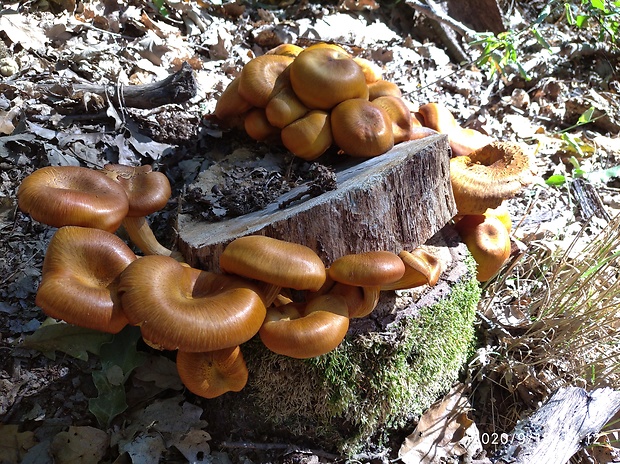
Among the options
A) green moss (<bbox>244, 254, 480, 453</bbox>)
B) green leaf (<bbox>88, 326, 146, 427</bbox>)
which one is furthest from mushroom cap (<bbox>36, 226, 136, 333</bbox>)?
green moss (<bbox>244, 254, 480, 453</bbox>)

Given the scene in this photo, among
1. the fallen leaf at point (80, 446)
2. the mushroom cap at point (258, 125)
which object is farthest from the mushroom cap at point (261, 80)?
the fallen leaf at point (80, 446)

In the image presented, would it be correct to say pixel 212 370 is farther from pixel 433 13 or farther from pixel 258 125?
pixel 433 13

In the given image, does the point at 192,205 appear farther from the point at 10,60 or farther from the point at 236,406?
the point at 10,60

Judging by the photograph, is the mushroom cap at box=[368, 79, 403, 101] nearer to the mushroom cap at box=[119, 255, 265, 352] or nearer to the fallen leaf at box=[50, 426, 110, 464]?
the mushroom cap at box=[119, 255, 265, 352]

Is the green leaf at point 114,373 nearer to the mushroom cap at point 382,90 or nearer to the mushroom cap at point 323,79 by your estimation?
the mushroom cap at point 323,79

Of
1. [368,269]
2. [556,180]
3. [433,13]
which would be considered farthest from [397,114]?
[433,13]
